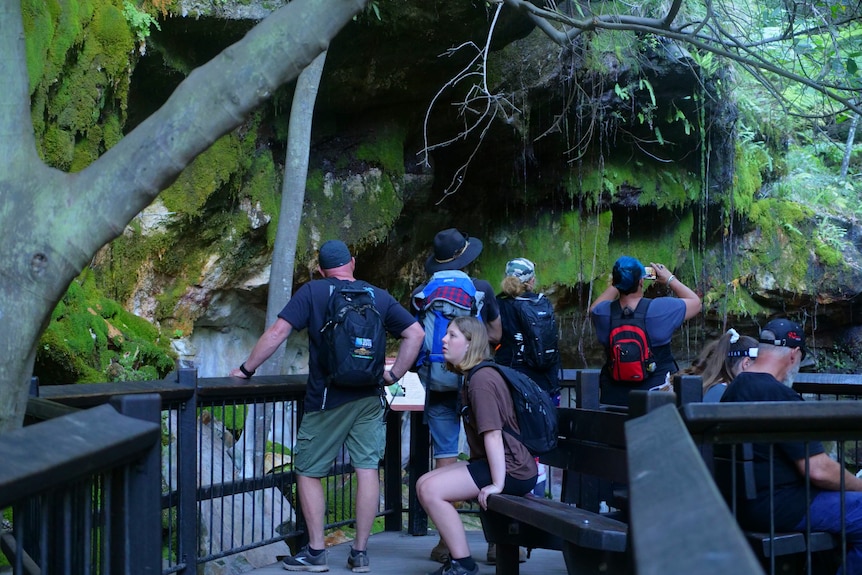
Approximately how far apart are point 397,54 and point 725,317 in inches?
318

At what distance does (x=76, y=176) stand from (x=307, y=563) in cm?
315

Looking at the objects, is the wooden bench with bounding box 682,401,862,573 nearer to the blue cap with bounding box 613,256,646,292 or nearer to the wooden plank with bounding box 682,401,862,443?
the wooden plank with bounding box 682,401,862,443

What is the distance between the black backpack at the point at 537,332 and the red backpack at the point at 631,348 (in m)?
0.40

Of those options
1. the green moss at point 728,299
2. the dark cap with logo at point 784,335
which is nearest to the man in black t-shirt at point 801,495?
the dark cap with logo at point 784,335

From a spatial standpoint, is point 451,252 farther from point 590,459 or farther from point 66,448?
point 66,448

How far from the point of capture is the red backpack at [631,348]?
6004 mm

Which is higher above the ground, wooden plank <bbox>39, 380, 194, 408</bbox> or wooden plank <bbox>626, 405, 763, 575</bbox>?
wooden plank <bbox>626, 405, 763, 575</bbox>

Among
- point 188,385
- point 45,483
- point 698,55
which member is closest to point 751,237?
point 698,55

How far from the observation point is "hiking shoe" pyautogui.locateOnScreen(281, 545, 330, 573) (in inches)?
216

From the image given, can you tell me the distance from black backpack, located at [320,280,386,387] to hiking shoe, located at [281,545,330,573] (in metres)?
1.05

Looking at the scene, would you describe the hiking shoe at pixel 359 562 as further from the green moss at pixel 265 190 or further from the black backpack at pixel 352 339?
the green moss at pixel 265 190

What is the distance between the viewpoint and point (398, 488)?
7.00 meters

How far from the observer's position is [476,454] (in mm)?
4977

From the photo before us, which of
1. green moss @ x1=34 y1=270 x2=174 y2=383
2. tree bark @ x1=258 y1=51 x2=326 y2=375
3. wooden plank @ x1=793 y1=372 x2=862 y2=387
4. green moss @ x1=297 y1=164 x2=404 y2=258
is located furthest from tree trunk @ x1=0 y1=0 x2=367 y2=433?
green moss @ x1=297 y1=164 x2=404 y2=258
